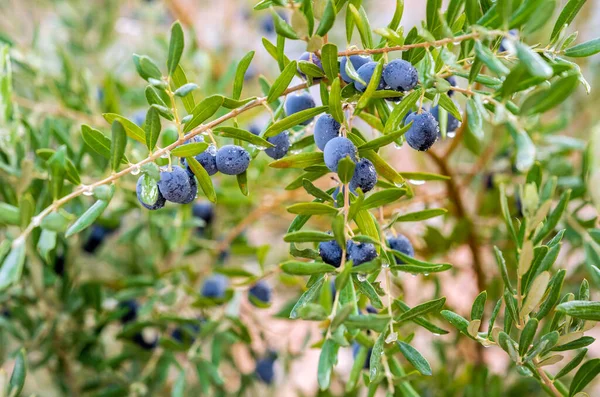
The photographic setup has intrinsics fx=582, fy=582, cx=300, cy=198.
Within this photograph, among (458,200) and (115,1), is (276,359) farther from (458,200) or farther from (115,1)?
(115,1)

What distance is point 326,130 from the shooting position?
1.52 ft

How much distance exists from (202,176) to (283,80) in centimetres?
10

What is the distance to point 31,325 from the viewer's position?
0.89 metres

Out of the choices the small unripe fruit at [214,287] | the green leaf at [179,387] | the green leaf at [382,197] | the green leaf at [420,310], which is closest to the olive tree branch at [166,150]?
the green leaf at [382,197]

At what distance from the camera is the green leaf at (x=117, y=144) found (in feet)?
1.53

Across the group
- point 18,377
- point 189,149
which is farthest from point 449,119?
point 18,377

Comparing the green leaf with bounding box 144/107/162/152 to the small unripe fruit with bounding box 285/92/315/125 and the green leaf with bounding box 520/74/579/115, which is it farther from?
the green leaf with bounding box 520/74/579/115

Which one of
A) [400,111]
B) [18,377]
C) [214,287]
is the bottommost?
[214,287]

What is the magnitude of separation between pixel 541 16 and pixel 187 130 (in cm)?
28

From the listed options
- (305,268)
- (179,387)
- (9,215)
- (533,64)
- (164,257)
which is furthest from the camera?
(164,257)

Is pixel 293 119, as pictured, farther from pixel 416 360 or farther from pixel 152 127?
pixel 416 360

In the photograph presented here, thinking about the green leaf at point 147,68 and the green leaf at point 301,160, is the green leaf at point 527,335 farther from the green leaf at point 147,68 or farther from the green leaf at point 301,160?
the green leaf at point 147,68

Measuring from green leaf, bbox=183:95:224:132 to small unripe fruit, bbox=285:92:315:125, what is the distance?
0.26 feet

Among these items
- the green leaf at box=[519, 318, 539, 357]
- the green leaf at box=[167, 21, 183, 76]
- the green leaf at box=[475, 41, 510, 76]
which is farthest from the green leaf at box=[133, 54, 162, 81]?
the green leaf at box=[519, 318, 539, 357]
